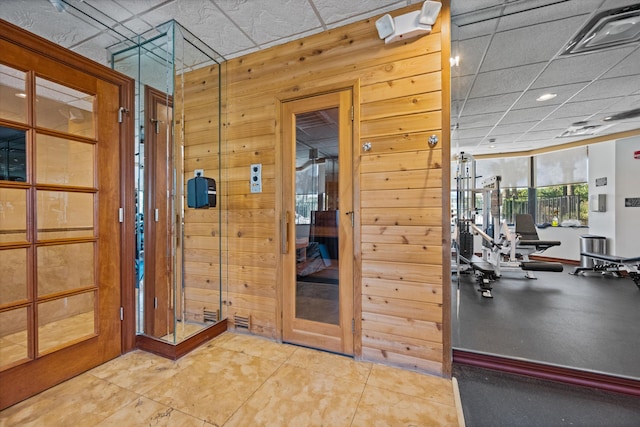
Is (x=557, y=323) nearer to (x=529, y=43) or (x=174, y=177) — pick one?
(x=529, y=43)

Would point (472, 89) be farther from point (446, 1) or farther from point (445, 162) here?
point (445, 162)

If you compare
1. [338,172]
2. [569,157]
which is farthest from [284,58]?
[569,157]

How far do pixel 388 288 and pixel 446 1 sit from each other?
2222mm

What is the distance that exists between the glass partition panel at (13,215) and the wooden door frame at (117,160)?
0.52 m

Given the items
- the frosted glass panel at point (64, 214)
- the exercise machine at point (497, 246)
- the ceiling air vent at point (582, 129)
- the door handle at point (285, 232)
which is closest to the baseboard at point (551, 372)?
the door handle at point (285, 232)

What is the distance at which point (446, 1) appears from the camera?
1.95 m

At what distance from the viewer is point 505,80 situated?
10.5ft

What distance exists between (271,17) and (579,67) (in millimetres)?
3341

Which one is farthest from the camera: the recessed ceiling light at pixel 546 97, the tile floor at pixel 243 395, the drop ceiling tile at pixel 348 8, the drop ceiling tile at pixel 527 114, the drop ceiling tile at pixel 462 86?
the drop ceiling tile at pixel 527 114

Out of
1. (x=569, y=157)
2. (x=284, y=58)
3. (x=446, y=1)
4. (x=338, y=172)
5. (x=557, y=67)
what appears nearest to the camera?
(x=446, y=1)

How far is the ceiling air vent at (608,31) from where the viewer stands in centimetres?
212

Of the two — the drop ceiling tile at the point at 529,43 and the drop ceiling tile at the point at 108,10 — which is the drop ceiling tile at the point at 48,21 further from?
the drop ceiling tile at the point at 529,43

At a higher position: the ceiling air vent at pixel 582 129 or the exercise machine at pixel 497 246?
the ceiling air vent at pixel 582 129

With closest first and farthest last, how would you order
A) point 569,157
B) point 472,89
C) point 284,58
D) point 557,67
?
point 284,58 → point 557,67 → point 472,89 → point 569,157
